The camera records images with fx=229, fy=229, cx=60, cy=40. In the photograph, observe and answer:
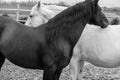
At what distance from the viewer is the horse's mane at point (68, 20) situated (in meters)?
3.55

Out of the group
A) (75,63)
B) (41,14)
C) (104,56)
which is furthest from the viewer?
(41,14)

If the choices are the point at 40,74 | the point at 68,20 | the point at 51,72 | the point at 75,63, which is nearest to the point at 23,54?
the point at 51,72

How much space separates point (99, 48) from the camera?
464cm

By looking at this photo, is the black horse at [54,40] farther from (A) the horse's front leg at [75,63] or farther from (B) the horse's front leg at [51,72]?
(A) the horse's front leg at [75,63]

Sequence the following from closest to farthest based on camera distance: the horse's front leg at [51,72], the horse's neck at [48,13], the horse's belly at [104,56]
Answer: the horse's front leg at [51,72] < the horse's belly at [104,56] < the horse's neck at [48,13]

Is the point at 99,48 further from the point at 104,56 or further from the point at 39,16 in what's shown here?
the point at 39,16

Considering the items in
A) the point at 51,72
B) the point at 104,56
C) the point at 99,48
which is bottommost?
the point at 104,56

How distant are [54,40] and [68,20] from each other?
0.38m

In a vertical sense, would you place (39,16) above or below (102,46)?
above

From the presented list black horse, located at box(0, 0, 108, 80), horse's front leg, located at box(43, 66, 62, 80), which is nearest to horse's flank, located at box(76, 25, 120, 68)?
black horse, located at box(0, 0, 108, 80)

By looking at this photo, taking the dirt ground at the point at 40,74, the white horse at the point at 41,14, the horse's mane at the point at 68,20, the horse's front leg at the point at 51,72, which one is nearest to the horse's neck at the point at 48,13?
the white horse at the point at 41,14

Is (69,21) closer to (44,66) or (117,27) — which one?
(44,66)

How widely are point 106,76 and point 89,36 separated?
173cm

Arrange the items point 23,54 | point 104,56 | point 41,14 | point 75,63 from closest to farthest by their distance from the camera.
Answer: point 23,54
point 104,56
point 75,63
point 41,14
